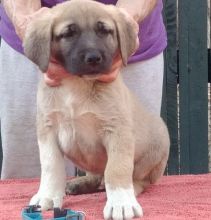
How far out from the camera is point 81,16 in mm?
2934

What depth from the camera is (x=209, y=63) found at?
5.24 metres

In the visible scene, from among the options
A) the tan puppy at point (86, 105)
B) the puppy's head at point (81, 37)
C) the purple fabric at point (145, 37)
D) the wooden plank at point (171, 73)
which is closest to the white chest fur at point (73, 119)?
the tan puppy at point (86, 105)

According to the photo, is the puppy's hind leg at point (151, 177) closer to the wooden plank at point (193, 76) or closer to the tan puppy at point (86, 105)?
the tan puppy at point (86, 105)

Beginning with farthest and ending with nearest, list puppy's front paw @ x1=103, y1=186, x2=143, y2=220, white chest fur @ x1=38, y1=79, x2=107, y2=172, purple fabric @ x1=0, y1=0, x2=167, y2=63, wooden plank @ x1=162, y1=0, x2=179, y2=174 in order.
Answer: wooden plank @ x1=162, y1=0, x2=179, y2=174 → purple fabric @ x1=0, y1=0, x2=167, y2=63 → white chest fur @ x1=38, y1=79, x2=107, y2=172 → puppy's front paw @ x1=103, y1=186, x2=143, y2=220

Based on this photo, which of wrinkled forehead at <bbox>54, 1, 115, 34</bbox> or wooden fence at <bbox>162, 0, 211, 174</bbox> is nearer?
wrinkled forehead at <bbox>54, 1, 115, 34</bbox>

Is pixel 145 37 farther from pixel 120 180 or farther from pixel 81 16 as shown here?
pixel 120 180

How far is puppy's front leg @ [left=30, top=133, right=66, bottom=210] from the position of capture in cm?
300

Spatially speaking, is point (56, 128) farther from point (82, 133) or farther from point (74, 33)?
point (74, 33)

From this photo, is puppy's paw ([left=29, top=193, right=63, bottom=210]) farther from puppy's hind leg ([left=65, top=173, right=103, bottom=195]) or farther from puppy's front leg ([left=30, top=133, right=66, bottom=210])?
puppy's hind leg ([left=65, top=173, right=103, bottom=195])

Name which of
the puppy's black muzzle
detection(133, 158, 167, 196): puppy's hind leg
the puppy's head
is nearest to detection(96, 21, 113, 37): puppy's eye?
the puppy's head

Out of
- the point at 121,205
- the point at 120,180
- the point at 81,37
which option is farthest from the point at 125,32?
the point at 121,205

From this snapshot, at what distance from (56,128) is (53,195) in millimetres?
314

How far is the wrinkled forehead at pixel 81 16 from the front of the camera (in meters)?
2.93

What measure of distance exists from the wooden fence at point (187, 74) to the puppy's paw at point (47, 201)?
2.32 meters
